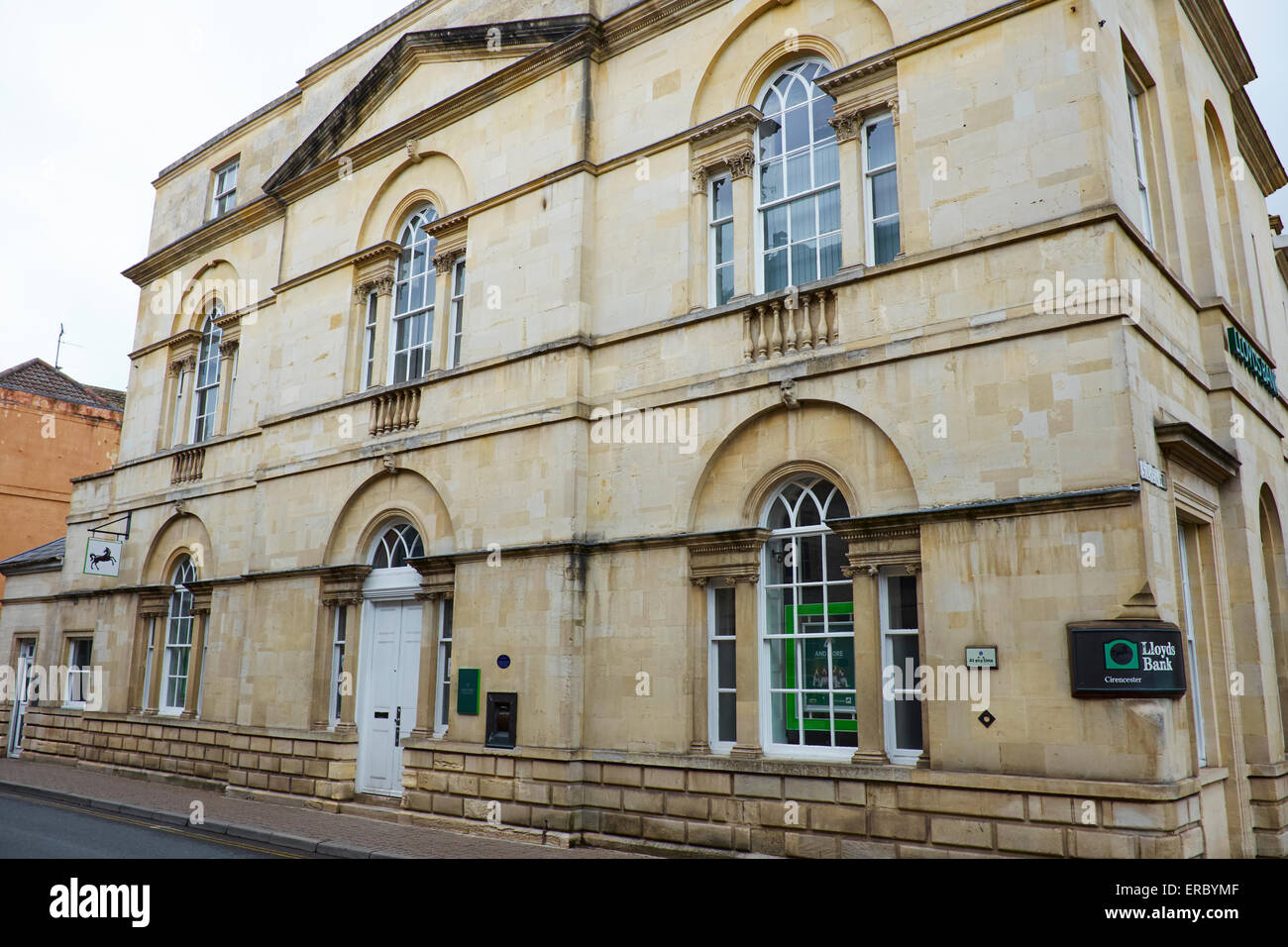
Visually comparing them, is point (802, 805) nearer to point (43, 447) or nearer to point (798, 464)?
point (798, 464)

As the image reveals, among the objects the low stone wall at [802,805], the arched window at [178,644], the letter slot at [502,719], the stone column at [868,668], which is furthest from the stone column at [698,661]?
the arched window at [178,644]

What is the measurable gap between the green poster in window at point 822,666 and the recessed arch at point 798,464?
120cm

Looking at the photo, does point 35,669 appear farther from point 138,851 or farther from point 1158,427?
point 1158,427

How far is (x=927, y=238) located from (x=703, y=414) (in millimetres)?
3285

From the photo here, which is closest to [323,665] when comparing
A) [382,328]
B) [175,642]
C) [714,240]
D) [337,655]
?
[337,655]

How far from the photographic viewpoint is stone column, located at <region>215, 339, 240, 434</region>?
→ 1966 cm

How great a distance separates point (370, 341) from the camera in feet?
54.8

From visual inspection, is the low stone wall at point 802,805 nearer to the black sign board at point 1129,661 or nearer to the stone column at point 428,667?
the stone column at point 428,667

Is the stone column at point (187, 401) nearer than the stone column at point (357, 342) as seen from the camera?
No

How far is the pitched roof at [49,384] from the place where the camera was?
101ft

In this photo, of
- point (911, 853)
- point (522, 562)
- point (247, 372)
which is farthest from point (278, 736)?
point (911, 853)

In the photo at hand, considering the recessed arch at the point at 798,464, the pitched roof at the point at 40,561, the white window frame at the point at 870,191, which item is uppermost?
the white window frame at the point at 870,191

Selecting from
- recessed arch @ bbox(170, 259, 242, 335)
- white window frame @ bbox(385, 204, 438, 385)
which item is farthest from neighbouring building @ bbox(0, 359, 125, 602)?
white window frame @ bbox(385, 204, 438, 385)

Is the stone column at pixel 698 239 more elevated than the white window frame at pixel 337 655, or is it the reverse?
the stone column at pixel 698 239
